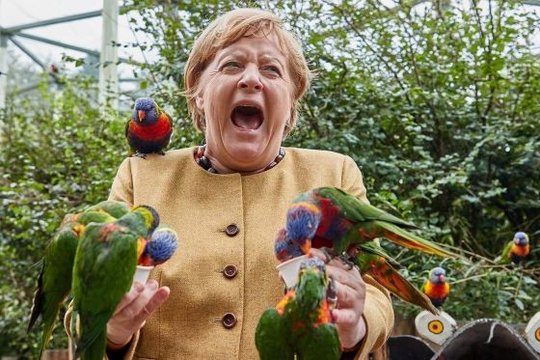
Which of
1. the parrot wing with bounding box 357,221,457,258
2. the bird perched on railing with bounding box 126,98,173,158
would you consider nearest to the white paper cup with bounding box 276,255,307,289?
the parrot wing with bounding box 357,221,457,258

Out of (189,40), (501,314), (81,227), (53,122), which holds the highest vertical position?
(189,40)

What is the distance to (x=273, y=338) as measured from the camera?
790 millimetres

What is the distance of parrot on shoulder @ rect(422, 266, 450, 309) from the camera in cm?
233

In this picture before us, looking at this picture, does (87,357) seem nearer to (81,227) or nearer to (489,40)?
(81,227)

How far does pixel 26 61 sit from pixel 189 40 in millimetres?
4452

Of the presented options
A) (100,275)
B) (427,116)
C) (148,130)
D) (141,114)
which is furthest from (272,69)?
(427,116)

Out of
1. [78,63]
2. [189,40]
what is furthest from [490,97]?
[78,63]

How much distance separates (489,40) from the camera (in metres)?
3.04

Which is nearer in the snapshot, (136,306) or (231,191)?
(136,306)

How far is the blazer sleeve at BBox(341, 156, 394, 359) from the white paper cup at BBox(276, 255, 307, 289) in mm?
217

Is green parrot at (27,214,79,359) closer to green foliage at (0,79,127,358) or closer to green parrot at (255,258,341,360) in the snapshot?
green parrot at (255,258,341,360)

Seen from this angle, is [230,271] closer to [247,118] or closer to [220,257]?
[220,257]

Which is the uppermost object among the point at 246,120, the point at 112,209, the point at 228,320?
the point at 246,120

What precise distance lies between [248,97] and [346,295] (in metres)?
0.43
